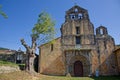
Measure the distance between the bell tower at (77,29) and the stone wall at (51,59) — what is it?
1.91 m

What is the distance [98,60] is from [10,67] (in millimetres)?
15430

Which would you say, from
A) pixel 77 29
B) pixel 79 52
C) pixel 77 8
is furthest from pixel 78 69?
pixel 77 8

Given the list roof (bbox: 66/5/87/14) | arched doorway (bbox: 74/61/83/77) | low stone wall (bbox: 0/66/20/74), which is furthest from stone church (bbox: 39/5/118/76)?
low stone wall (bbox: 0/66/20/74)

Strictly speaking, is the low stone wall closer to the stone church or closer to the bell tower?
the stone church

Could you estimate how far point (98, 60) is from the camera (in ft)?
83.1

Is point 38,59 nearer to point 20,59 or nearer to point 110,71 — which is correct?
point 20,59

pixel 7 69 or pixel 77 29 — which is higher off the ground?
pixel 77 29

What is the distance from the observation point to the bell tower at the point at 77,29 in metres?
26.5

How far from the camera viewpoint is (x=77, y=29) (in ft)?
90.6

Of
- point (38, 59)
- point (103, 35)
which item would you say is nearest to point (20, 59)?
point (38, 59)

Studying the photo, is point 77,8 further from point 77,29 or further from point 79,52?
point 79,52

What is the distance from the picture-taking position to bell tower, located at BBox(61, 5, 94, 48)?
2653 centimetres

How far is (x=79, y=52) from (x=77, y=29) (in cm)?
486

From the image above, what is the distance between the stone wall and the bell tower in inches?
75.2
